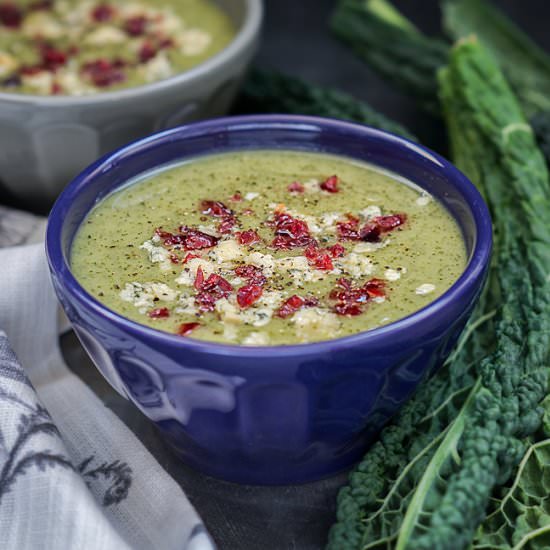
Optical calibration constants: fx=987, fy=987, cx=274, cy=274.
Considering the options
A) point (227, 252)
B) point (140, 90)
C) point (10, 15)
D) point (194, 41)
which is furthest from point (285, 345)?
point (10, 15)

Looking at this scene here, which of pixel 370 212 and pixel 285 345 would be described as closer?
pixel 285 345

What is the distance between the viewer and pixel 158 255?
2.37 meters

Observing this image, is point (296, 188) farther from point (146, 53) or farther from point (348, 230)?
point (146, 53)

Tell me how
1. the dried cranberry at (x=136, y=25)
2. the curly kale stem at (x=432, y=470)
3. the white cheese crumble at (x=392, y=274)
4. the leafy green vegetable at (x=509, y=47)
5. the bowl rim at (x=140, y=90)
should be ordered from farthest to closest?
1. the dried cranberry at (x=136, y=25)
2. the leafy green vegetable at (x=509, y=47)
3. the bowl rim at (x=140, y=90)
4. the white cheese crumble at (x=392, y=274)
5. the curly kale stem at (x=432, y=470)

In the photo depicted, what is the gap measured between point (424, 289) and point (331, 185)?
52cm

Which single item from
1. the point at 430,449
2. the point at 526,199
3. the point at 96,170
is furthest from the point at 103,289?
the point at 526,199

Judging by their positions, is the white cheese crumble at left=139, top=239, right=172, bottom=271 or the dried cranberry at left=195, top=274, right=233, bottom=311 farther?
the white cheese crumble at left=139, top=239, right=172, bottom=271

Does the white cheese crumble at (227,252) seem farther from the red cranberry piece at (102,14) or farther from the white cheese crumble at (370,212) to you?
the red cranberry piece at (102,14)

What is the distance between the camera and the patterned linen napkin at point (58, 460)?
84.3 inches

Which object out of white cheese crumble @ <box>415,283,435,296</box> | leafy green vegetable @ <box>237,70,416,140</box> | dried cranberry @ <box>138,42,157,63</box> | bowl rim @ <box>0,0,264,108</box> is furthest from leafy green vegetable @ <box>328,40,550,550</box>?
dried cranberry @ <box>138,42,157,63</box>

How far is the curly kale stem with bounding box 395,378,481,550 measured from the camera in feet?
6.78

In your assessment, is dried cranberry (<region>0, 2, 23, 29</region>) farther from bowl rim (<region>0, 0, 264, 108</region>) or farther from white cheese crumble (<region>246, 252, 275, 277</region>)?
white cheese crumble (<region>246, 252, 275, 277</region>)

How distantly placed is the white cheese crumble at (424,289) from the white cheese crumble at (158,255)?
58cm

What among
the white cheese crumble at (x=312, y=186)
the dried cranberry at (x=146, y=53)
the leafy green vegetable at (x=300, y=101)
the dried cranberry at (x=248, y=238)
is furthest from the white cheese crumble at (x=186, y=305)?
the dried cranberry at (x=146, y=53)
